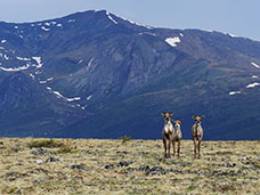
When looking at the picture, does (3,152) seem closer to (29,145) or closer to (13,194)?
(29,145)

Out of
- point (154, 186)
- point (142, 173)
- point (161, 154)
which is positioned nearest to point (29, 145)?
point (161, 154)

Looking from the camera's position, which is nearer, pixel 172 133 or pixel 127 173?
pixel 127 173

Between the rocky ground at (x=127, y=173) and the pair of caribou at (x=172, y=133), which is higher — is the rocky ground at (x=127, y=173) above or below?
below

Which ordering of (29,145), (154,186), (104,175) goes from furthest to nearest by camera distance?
(29,145) → (104,175) → (154,186)

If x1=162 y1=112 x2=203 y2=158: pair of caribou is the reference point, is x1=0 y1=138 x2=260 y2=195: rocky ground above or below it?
below

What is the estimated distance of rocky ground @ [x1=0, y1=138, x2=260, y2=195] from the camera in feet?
81.9

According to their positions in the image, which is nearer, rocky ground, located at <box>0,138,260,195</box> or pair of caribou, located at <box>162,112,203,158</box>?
rocky ground, located at <box>0,138,260,195</box>

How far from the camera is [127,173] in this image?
30016 millimetres

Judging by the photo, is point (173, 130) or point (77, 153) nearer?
point (173, 130)

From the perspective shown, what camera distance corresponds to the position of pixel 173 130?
38.5 m

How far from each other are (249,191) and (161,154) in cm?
1615

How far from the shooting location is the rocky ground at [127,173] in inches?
982

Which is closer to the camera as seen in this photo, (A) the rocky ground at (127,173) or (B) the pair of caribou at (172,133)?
(A) the rocky ground at (127,173)

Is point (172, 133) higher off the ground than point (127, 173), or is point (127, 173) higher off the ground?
point (172, 133)
